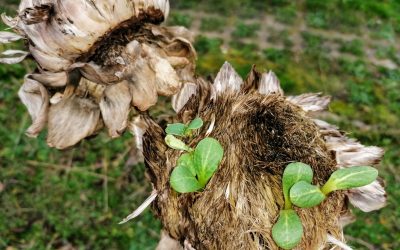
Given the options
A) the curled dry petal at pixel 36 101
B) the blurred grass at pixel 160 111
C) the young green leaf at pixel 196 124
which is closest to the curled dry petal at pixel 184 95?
the young green leaf at pixel 196 124

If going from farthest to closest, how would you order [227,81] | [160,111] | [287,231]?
1. [160,111]
2. [227,81]
3. [287,231]

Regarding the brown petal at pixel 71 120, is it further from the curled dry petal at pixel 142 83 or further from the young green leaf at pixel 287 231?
the young green leaf at pixel 287 231

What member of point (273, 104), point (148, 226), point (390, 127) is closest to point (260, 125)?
point (273, 104)

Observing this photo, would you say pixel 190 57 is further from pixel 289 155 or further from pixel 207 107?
pixel 289 155

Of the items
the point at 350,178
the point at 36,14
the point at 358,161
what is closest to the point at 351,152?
the point at 358,161

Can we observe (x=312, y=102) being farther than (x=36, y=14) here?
Yes

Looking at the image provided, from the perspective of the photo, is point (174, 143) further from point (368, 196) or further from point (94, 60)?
point (368, 196)

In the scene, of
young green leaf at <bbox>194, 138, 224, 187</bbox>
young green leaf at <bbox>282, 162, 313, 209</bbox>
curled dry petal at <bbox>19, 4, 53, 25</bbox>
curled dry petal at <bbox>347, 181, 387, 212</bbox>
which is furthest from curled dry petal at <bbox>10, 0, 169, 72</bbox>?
curled dry petal at <bbox>347, 181, 387, 212</bbox>
